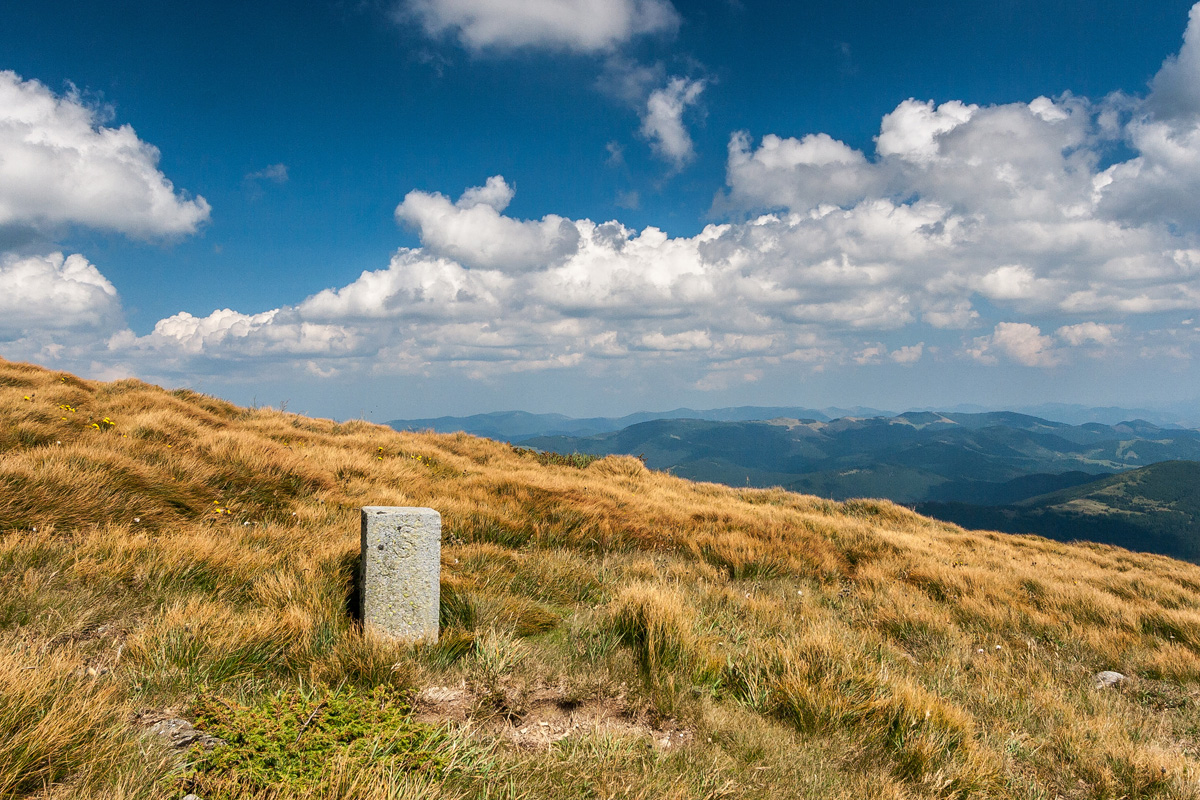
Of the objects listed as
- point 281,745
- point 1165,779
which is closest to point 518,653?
point 281,745

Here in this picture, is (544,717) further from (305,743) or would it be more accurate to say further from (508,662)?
(305,743)

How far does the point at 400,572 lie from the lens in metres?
4.46

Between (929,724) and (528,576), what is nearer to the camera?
(929,724)

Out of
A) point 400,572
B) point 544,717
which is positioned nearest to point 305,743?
point 544,717

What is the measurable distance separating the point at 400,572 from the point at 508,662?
116 cm

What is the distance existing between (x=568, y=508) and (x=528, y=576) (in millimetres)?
3399

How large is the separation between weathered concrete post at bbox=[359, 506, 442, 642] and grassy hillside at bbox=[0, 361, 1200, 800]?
288 mm

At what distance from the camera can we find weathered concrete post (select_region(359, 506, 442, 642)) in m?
4.42

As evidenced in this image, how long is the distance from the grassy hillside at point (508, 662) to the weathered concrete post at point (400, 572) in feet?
0.95

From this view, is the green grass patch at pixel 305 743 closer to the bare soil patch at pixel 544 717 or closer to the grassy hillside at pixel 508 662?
the grassy hillside at pixel 508 662

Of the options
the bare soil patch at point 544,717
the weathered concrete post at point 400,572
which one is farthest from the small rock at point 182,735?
the weathered concrete post at point 400,572

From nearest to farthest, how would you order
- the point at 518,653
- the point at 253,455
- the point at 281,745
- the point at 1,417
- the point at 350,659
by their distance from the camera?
the point at 281,745
the point at 350,659
the point at 518,653
the point at 1,417
the point at 253,455

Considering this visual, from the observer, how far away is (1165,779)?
3.81 m

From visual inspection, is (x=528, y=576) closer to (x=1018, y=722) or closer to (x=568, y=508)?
(x=568, y=508)
